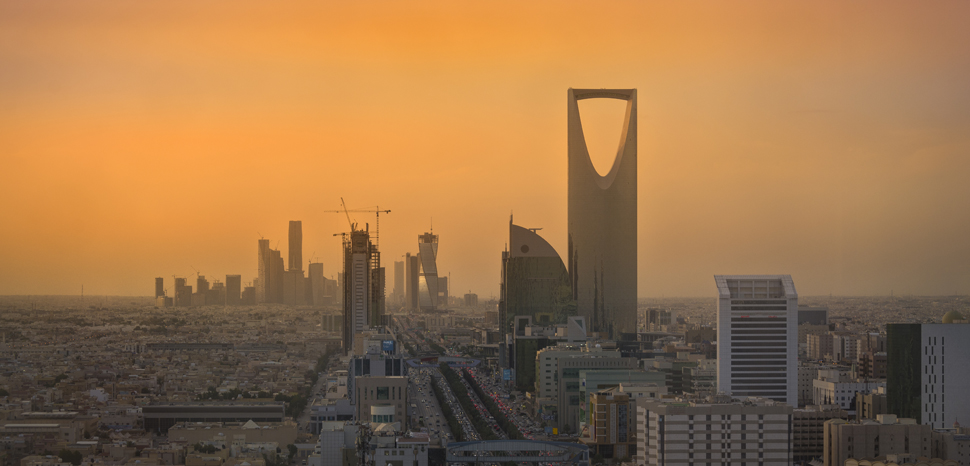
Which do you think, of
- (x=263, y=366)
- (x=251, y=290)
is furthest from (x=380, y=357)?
(x=251, y=290)

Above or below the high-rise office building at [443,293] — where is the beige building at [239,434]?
below

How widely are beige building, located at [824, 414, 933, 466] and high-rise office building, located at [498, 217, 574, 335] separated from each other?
53339mm

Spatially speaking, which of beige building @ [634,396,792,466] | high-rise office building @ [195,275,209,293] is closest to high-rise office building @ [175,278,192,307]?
high-rise office building @ [195,275,209,293]

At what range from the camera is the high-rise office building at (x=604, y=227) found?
78875 millimetres

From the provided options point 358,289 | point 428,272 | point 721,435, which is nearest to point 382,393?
point 721,435

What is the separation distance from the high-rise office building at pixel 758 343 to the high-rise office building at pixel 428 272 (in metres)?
76.0

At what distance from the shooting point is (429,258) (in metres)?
139

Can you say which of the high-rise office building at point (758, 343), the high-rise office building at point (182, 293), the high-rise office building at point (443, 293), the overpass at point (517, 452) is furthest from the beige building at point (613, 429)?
the high-rise office building at point (443, 293)

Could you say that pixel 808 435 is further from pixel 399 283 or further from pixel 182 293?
pixel 399 283

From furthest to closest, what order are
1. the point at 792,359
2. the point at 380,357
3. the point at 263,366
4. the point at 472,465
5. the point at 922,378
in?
the point at 263,366 → the point at 380,357 → the point at 792,359 → the point at 922,378 → the point at 472,465

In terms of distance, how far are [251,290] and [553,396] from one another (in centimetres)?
7338

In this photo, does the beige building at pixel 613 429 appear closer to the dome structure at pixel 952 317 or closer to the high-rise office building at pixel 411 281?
the dome structure at pixel 952 317

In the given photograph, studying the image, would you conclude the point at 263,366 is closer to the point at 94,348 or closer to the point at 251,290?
the point at 94,348

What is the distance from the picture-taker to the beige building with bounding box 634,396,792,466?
82.9 ft
